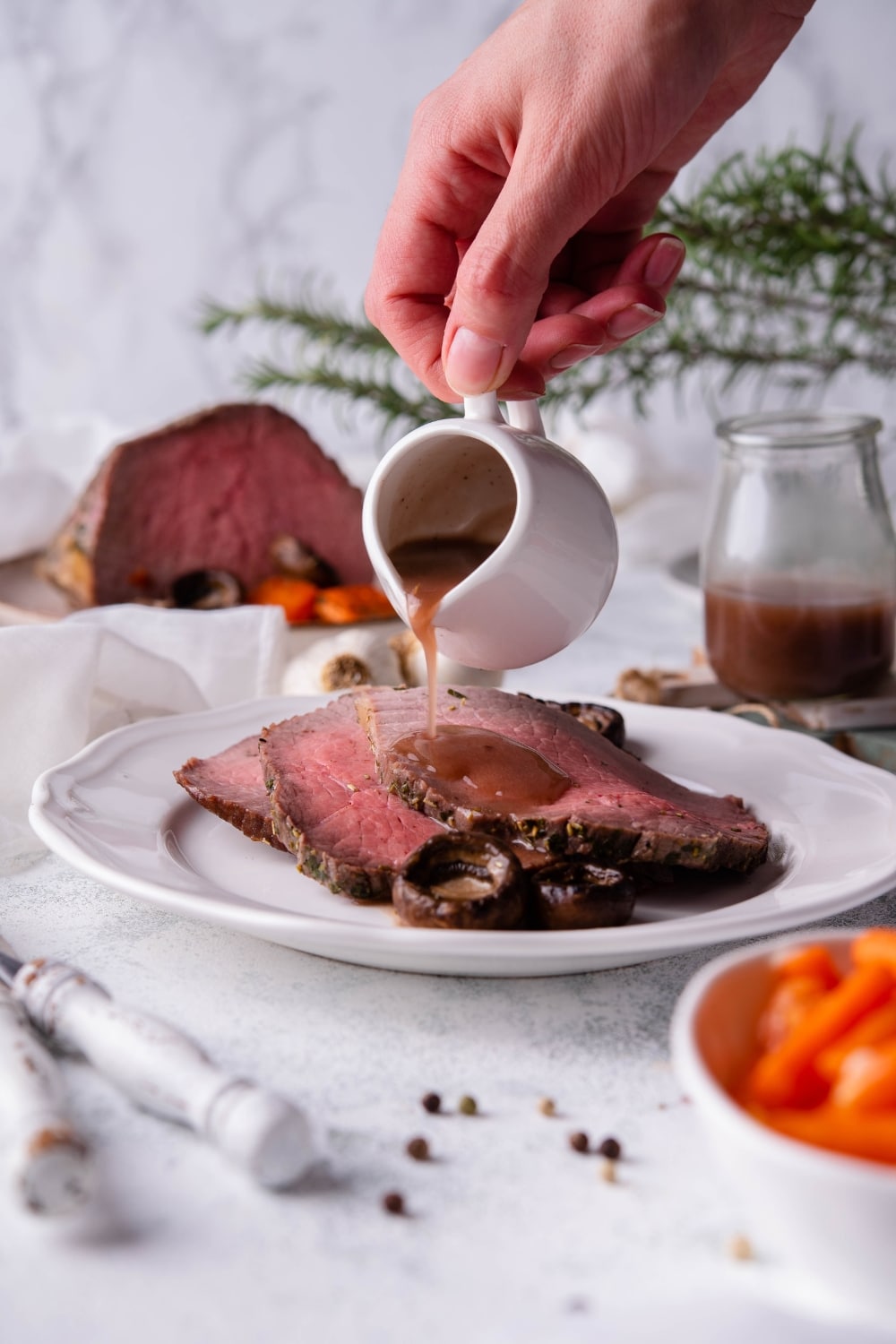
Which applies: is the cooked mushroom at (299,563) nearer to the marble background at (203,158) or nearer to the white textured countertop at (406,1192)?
the marble background at (203,158)

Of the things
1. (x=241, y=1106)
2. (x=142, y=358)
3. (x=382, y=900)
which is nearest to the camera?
(x=241, y=1106)

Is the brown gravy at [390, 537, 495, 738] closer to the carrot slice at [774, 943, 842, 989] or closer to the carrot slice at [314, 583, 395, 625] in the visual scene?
the carrot slice at [774, 943, 842, 989]

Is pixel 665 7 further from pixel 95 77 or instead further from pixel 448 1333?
pixel 95 77

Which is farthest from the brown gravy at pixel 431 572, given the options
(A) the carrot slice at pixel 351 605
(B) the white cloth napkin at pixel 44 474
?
(B) the white cloth napkin at pixel 44 474

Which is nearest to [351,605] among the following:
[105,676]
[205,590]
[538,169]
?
[205,590]

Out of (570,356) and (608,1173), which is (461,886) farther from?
(570,356)

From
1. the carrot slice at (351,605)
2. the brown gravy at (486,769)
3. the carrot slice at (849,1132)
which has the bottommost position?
the carrot slice at (351,605)

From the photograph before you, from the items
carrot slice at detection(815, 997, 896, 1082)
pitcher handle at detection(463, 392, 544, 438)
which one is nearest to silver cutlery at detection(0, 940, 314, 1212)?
carrot slice at detection(815, 997, 896, 1082)

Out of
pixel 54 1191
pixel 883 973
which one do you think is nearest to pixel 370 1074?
pixel 54 1191
